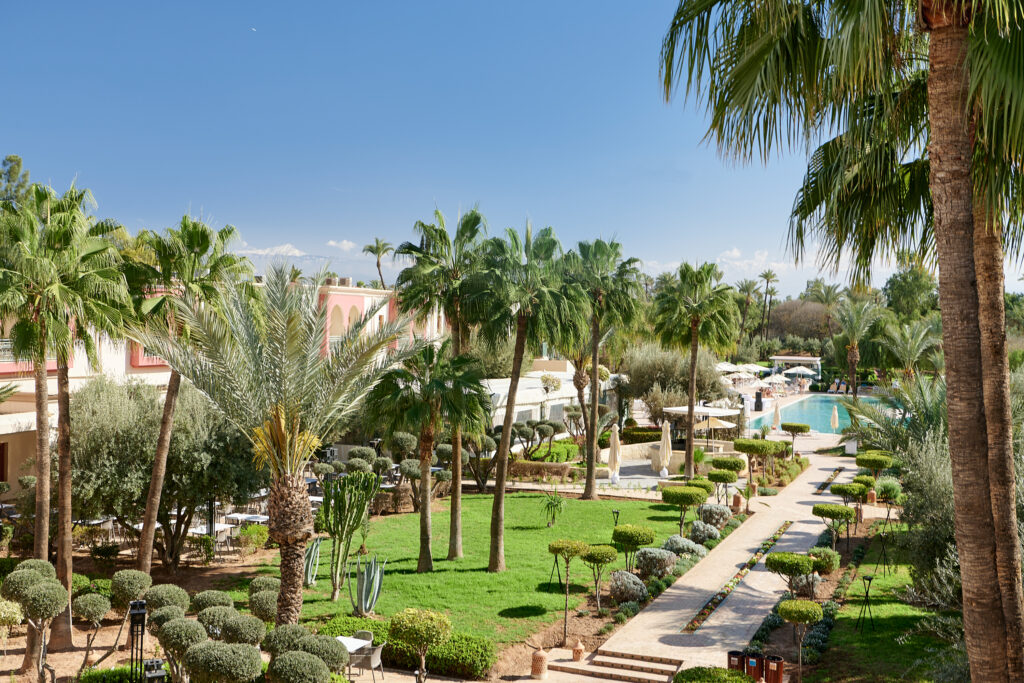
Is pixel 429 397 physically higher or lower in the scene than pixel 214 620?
higher

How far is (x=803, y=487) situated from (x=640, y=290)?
1019cm

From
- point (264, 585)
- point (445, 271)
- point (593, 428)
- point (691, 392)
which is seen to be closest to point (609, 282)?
point (593, 428)

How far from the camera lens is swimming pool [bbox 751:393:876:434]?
151 feet

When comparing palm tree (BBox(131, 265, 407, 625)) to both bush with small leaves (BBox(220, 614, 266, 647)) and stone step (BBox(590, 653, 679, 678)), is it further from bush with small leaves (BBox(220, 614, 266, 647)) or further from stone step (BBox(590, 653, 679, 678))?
stone step (BBox(590, 653, 679, 678))

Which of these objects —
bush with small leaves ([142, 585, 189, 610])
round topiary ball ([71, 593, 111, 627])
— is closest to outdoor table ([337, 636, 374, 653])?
bush with small leaves ([142, 585, 189, 610])

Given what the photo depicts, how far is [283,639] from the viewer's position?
1023cm

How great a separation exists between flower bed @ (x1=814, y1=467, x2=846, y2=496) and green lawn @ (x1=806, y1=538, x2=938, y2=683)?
10494 mm

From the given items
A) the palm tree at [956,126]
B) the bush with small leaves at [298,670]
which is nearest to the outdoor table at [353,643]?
the bush with small leaves at [298,670]

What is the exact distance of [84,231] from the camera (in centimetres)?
1445

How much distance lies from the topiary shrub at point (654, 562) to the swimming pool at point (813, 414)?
27.6 m

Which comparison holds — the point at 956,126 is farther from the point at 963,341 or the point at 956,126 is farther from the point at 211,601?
the point at 211,601

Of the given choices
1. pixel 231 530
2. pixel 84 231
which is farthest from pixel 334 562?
pixel 84 231

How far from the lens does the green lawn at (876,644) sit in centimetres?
1152

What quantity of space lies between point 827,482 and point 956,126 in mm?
24630
